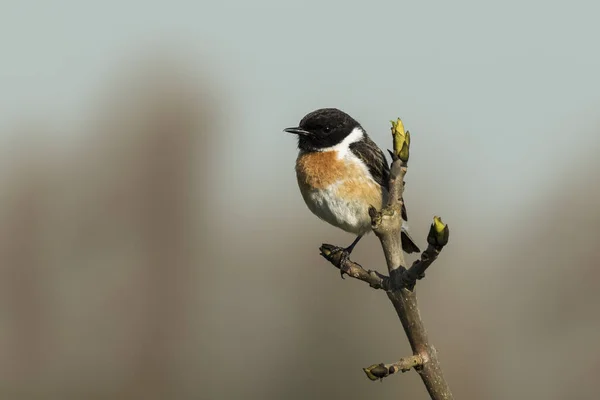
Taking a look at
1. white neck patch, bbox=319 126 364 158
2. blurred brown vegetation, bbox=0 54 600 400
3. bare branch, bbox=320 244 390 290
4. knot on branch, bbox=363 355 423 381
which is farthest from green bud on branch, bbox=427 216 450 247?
blurred brown vegetation, bbox=0 54 600 400

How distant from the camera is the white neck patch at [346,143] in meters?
6.68

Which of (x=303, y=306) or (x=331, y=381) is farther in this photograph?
(x=303, y=306)

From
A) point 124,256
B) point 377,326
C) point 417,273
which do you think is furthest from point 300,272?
point 417,273

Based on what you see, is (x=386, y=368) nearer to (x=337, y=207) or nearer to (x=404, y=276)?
(x=404, y=276)

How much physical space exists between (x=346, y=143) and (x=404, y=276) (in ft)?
12.1

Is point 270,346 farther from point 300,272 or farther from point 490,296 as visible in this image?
point 490,296

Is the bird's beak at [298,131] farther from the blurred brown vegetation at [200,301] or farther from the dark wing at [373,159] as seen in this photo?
the blurred brown vegetation at [200,301]

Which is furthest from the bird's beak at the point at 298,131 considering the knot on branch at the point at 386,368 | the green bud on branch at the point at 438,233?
the green bud on branch at the point at 438,233

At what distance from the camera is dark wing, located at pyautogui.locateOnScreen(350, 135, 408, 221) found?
6.62m

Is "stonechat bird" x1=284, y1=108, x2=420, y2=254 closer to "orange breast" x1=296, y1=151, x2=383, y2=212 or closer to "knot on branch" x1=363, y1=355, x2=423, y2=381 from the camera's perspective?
"orange breast" x1=296, y1=151, x2=383, y2=212

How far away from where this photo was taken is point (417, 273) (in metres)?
3.13

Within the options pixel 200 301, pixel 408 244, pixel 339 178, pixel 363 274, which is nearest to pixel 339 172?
pixel 339 178

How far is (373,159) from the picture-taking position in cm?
668

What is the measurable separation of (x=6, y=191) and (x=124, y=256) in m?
2.90
